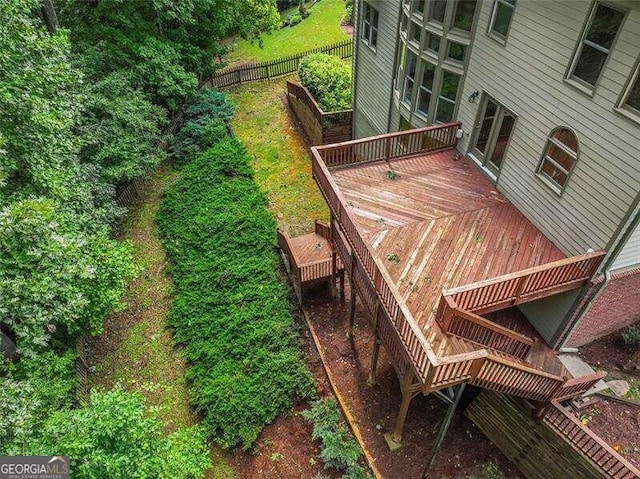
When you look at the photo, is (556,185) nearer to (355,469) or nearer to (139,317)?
(355,469)

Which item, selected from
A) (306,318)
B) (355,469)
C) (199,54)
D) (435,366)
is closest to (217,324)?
(306,318)

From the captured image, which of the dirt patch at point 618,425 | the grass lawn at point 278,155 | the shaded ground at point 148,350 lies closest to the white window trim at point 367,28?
the grass lawn at point 278,155

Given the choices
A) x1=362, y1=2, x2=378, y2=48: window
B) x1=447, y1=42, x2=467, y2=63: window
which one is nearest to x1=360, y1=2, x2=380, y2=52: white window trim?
x1=362, y1=2, x2=378, y2=48: window

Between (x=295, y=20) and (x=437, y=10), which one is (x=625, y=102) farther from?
(x=295, y=20)

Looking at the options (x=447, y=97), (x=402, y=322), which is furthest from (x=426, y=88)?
(x=402, y=322)

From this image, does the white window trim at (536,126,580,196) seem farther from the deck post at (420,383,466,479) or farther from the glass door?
the deck post at (420,383,466,479)

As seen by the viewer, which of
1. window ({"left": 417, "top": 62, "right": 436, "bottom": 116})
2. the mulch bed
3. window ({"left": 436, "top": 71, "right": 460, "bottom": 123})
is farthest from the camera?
window ({"left": 417, "top": 62, "right": 436, "bottom": 116})

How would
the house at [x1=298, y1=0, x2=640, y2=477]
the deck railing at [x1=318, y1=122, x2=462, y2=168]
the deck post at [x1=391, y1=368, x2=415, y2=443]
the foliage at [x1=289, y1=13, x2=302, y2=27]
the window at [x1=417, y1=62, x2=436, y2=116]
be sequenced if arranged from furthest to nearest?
the foliage at [x1=289, y1=13, x2=302, y2=27], the window at [x1=417, y1=62, x2=436, y2=116], the deck railing at [x1=318, y1=122, x2=462, y2=168], the deck post at [x1=391, y1=368, x2=415, y2=443], the house at [x1=298, y1=0, x2=640, y2=477]
